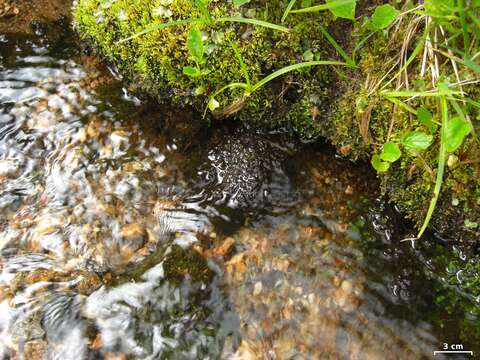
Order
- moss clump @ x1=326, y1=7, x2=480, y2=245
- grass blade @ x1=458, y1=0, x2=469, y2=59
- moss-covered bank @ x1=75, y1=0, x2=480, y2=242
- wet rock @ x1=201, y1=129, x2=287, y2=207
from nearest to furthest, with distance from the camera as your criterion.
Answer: grass blade @ x1=458, y1=0, x2=469, y2=59 → moss clump @ x1=326, y1=7, x2=480, y2=245 → moss-covered bank @ x1=75, y1=0, x2=480, y2=242 → wet rock @ x1=201, y1=129, x2=287, y2=207

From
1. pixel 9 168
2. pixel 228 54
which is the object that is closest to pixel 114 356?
pixel 9 168

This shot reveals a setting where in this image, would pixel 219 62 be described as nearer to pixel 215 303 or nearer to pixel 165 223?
pixel 165 223

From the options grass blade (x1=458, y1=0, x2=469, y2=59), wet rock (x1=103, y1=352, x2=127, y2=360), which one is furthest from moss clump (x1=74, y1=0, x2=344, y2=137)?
wet rock (x1=103, y1=352, x2=127, y2=360)

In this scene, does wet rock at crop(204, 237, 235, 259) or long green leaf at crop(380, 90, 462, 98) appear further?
wet rock at crop(204, 237, 235, 259)

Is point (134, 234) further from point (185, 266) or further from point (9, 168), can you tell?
point (9, 168)

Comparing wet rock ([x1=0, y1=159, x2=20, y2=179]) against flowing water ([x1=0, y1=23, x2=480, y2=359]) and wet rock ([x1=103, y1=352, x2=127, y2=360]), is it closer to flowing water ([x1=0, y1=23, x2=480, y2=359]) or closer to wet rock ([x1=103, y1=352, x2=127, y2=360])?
flowing water ([x1=0, y1=23, x2=480, y2=359])

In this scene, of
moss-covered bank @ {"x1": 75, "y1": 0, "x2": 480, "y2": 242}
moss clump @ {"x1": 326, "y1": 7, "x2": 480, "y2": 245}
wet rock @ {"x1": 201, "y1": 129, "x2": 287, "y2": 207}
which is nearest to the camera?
moss clump @ {"x1": 326, "y1": 7, "x2": 480, "y2": 245}

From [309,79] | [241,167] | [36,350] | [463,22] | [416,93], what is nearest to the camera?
[463,22]

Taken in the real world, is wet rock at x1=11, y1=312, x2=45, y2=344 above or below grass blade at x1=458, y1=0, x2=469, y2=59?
below
